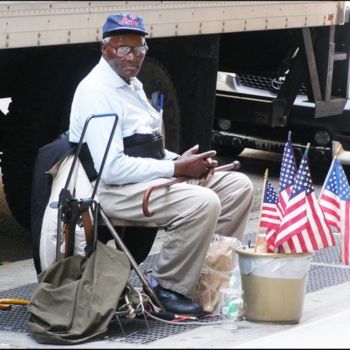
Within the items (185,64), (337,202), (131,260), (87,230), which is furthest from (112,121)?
(185,64)

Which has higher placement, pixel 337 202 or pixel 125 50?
pixel 125 50

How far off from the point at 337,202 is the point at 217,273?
2.17ft

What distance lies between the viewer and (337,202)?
19.3 ft

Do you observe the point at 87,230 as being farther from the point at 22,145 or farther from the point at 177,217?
the point at 22,145

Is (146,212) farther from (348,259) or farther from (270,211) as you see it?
(348,259)

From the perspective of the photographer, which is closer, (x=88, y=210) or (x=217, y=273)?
(x=88, y=210)

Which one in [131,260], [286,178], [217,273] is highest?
[286,178]

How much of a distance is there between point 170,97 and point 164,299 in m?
2.74

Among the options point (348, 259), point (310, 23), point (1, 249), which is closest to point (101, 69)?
point (348, 259)

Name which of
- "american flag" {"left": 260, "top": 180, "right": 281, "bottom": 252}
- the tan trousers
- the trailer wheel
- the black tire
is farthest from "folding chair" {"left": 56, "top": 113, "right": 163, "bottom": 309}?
the black tire

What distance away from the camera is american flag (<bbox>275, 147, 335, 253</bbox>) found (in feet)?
18.3

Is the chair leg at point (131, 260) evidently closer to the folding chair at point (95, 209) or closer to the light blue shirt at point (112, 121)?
the folding chair at point (95, 209)

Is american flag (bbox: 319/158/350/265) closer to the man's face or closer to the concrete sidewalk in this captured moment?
the concrete sidewalk

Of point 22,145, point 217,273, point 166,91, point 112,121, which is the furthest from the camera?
point 166,91
